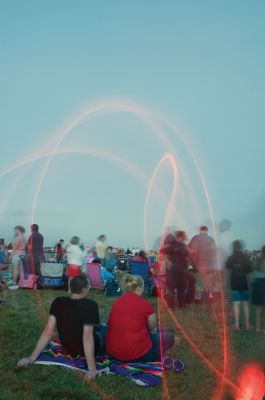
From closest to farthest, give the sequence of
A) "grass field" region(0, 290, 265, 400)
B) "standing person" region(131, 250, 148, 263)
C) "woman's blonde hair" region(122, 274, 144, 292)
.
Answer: "grass field" region(0, 290, 265, 400)
"woman's blonde hair" region(122, 274, 144, 292)
"standing person" region(131, 250, 148, 263)

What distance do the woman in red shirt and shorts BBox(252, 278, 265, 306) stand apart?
4.11 metres

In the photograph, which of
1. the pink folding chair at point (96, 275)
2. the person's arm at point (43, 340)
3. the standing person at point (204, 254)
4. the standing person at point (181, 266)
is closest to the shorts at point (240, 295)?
the standing person at point (204, 254)

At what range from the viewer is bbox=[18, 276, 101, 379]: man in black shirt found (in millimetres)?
5926

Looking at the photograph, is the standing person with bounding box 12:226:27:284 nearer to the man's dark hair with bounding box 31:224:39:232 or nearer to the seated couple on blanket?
the man's dark hair with bounding box 31:224:39:232

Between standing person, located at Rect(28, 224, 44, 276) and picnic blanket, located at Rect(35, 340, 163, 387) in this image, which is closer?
picnic blanket, located at Rect(35, 340, 163, 387)

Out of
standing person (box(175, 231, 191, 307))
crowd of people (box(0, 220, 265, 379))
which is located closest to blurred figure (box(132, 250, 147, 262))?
crowd of people (box(0, 220, 265, 379))

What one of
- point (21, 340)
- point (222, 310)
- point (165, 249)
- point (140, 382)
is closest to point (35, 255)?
point (165, 249)

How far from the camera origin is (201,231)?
12289mm

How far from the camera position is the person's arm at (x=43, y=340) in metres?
6.04

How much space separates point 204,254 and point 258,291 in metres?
2.14

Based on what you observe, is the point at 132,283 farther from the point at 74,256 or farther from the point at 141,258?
the point at 141,258

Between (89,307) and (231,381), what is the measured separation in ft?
6.33

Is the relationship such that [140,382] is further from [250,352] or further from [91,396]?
[250,352]

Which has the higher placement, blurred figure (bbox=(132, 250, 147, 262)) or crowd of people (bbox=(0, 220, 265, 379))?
blurred figure (bbox=(132, 250, 147, 262))
